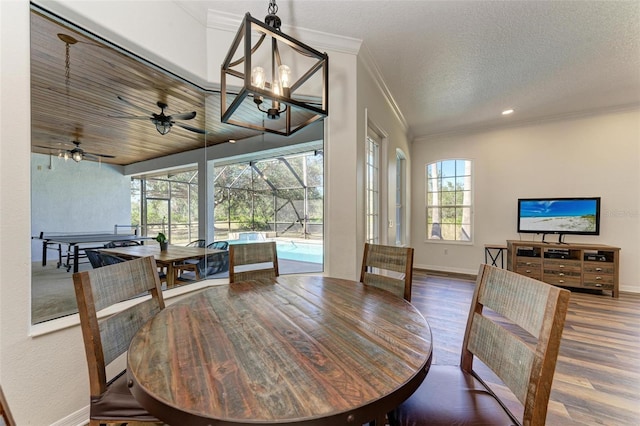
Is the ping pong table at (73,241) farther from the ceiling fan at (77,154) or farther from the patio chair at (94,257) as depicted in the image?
the ceiling fan at (77,154)

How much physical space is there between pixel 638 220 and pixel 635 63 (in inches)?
98.5

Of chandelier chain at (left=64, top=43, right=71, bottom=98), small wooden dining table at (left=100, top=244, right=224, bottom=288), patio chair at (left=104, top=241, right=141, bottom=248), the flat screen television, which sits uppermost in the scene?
chandelier chain at (left=64, top=43, right=71, bottom=98)

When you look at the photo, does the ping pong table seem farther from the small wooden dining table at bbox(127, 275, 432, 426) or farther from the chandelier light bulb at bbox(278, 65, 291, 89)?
the chandelier light bulb at bbox(278, 65, 291, 89)

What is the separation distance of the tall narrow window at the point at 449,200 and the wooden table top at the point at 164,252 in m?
4.67

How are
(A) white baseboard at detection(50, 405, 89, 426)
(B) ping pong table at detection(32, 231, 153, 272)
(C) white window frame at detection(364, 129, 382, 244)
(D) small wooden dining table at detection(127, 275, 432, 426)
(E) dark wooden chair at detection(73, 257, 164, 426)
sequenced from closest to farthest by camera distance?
(D) small wooden dining table at detection(127, 275, 432, 426) < (E) dark wooden chair at detection(73, 257, 164, 426) < (A) white baseboard at detection(50, 405, 89, 426) < (B) ping pong table at detection(32, 231, 153, 272) < (C) white window frame at detection(364, 129, 382, 244)

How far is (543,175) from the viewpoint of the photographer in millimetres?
4688

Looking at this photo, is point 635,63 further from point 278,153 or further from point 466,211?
point 278,153

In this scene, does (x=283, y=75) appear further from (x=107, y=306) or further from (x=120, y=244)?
(x=120, y=244)

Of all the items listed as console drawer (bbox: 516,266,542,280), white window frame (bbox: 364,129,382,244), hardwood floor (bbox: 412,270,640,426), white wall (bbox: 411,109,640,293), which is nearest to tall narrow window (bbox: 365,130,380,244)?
white window frame (bbox: 364,129,382,244)

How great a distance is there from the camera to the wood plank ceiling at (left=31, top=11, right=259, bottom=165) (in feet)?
5.44

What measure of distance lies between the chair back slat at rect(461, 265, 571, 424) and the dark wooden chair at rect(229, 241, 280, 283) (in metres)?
1.40

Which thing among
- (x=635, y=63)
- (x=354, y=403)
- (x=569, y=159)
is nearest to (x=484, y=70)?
(x=635, y=63)

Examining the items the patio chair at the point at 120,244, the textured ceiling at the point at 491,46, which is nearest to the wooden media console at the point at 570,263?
the textured ceiling at the point at 491,46

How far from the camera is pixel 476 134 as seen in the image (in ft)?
17.2
